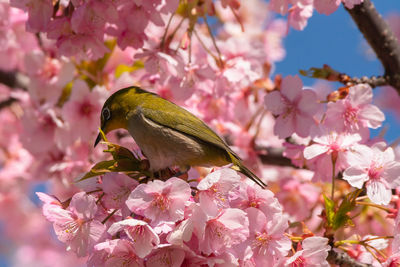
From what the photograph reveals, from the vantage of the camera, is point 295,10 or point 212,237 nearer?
point 212,237

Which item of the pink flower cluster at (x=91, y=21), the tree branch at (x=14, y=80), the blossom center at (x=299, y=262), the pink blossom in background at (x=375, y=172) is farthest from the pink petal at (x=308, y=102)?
the tree branch at (x=14, y=80)

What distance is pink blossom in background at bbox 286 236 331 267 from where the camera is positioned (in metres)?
2.14

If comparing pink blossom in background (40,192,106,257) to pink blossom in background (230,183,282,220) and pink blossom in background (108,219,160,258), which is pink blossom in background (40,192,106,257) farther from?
pink blossom in background (230,183,282,220)

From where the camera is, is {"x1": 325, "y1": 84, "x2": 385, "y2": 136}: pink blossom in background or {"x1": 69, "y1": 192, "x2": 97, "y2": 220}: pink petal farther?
{"x1": 325, "y1": 84, "x2": 385, "y2": 136}: pink blossom in background

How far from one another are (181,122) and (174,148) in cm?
15

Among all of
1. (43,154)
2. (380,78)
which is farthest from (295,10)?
(43,154)

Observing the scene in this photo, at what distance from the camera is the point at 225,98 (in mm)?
4125

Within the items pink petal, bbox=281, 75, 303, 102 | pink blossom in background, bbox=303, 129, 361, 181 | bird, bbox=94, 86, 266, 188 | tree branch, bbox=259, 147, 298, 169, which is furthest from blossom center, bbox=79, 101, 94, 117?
pink blossom in background, bbox=303, 129, 361, 181

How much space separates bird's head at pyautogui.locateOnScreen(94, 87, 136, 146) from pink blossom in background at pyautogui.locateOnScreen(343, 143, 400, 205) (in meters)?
1.20

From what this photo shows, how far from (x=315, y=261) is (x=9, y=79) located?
343cm

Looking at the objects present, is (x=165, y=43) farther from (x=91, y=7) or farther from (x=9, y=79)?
(x=9, y=79)

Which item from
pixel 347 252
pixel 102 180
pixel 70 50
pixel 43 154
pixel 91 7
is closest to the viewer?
pixel 102 180

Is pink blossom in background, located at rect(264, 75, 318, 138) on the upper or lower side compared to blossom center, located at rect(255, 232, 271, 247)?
upper

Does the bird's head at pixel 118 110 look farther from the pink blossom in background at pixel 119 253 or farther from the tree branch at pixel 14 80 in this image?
the tree branch at pixel 14 80
